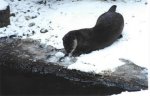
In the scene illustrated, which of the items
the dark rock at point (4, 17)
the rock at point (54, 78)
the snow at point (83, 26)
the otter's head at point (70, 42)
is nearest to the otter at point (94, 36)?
→ the otter's head at point (70, 42)

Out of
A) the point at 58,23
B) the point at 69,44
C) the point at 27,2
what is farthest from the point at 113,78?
the point at 27,2

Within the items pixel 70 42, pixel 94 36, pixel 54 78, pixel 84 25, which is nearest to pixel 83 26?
pixel 84 25

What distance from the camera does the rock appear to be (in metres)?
6.08

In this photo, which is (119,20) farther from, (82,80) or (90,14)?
(82,80)

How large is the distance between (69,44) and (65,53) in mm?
244

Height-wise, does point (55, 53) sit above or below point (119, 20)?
below

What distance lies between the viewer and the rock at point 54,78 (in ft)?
19.9

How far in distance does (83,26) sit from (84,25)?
50mm

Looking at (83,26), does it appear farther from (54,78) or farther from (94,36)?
(54,78)

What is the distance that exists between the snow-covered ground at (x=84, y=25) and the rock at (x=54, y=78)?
0.56 ft

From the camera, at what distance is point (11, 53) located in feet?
23.3

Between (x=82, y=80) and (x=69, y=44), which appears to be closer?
(x=82, y=80)

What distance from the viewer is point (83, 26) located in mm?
7848

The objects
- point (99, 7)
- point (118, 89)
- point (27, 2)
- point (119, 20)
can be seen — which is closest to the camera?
point (118, 89)
